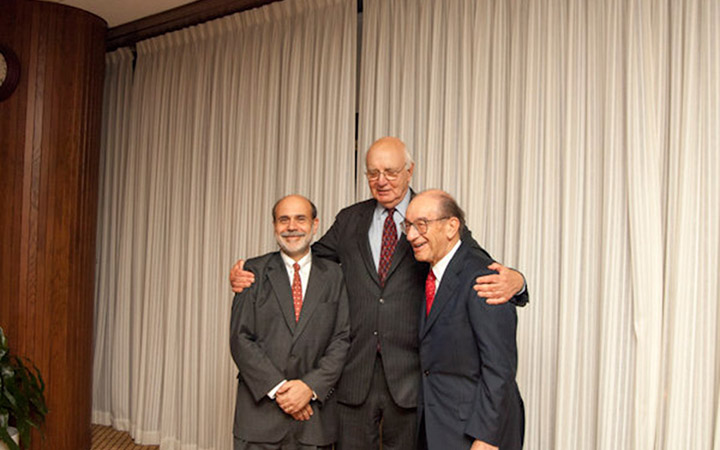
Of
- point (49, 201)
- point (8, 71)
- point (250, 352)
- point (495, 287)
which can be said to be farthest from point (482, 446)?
point (8, 71)

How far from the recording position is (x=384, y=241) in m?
2.76

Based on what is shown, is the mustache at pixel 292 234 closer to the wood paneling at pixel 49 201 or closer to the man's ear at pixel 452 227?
the man's ear at pixel 452 227

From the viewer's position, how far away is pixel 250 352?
263cm

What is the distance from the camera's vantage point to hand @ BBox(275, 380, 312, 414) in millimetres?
2585

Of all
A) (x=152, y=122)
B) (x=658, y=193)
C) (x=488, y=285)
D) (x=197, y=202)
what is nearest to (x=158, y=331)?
(x=197, y=202)

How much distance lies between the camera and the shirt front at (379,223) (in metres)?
2.77

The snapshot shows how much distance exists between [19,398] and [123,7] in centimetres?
262

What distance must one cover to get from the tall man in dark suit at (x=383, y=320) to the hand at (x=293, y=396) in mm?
190

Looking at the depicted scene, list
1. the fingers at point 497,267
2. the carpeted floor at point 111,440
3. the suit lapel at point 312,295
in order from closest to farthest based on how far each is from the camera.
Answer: the fingers at point 497,267, the suit lapel at point 312,295, the carpeted floor at point 111,440

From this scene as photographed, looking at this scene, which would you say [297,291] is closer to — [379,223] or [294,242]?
[294,242]

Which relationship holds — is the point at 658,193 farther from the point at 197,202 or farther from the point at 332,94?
the point at 197,202

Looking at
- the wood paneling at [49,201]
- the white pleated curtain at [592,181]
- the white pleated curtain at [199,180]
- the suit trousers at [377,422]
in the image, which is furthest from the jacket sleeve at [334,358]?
the wood paneling at [49,201]

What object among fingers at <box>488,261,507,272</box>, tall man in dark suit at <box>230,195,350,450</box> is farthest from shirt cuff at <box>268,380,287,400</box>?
fingers at <box>488,261,507,272</box>

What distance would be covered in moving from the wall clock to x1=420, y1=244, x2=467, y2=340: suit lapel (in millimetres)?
3207
